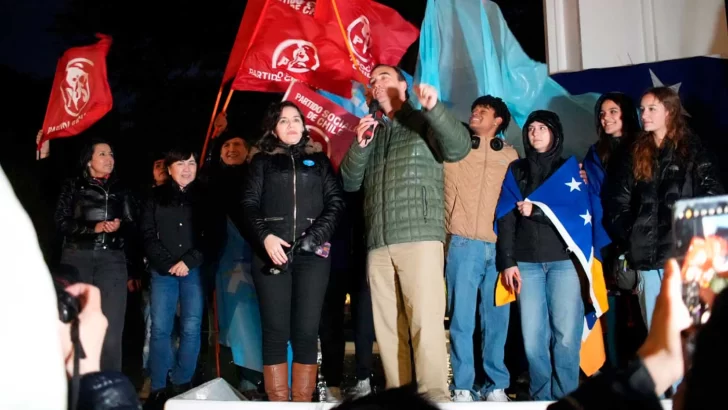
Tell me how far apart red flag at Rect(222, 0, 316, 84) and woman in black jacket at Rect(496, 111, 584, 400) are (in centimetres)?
270

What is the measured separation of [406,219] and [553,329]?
1118 mm

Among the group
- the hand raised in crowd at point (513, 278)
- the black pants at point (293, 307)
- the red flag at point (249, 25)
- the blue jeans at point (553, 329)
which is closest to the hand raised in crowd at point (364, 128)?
the black pants at point (293, 307)

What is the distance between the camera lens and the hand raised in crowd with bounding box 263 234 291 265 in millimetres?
4496

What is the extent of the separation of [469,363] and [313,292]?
101 centimetres

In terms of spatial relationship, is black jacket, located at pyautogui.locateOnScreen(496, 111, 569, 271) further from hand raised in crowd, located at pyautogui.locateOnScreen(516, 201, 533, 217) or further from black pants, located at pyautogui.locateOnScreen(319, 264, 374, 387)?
black pants, located at pyautogui.locateOnScreen(319, 264, 374, 387)

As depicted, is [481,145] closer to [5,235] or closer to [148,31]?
[5,235]

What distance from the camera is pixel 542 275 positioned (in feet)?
15.5

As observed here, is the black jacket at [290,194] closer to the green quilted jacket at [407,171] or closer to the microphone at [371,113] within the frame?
the green quilted jacket at [407,171]

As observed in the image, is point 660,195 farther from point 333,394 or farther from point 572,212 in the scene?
point 333,394

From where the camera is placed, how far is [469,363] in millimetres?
4574

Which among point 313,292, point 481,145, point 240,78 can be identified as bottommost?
point 313,292

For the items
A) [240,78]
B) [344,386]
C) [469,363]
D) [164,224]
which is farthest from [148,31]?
[469,363]

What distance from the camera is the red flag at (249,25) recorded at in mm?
6755

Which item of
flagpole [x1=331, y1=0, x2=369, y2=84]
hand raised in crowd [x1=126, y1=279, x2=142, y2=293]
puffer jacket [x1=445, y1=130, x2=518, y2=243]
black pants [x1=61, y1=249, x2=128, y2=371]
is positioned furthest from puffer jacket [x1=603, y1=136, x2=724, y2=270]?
hand raised in crowd [x1=126, y1=279, x2=142, y2=293]
